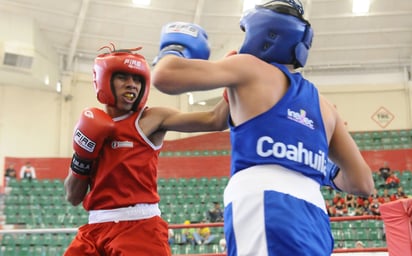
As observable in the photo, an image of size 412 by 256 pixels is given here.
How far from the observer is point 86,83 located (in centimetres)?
1317

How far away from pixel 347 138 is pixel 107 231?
3.46 feet

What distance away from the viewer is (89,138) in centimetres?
209

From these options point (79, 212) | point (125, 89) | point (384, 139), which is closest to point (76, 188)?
point (125, 89)

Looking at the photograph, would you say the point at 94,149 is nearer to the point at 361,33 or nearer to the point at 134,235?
the point at 134,235

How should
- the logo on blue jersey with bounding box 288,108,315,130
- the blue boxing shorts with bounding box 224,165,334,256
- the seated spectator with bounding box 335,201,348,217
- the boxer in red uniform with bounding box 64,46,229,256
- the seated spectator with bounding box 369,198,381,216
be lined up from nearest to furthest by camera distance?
the blue boxing shorts with bounding box 224,165,334,256 < the logo on blue jersey with bounding box 288,108,315,130 < the boxer in red uniform with bounding box 64,46,229,256 < the seated spectator with bounding box 369,198,381,216 < the seated spectator with bounding box 335,201,348,217

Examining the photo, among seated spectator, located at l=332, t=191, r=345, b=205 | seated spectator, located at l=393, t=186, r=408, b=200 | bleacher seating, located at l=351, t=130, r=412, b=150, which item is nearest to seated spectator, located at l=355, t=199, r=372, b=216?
seated spectator, located at l=332, t=191, r=345, b=205

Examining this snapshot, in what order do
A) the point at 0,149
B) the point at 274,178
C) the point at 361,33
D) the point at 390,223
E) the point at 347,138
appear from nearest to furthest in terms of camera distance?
1. the point at 274,178
2. the point at 347,138
3. the point at 390,223
4. the point at 0,149
5. the point at 361,33

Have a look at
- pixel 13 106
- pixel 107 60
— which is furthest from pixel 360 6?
pixel 107 60

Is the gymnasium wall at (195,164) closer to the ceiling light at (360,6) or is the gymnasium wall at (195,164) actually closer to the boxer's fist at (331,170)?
the ceiling light at (360,6)

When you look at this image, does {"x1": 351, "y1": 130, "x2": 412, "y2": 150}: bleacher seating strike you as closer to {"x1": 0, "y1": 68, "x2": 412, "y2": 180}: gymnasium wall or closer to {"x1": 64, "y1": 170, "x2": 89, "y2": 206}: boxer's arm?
{"x1": 0, "y1": 68, "x2": 412, "y2": 180}: gymnasium wall

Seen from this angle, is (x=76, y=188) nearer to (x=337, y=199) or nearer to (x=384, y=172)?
(x=337, y=199)

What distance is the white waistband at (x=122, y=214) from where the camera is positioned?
6.73ft

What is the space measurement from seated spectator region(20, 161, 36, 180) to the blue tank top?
416 inches

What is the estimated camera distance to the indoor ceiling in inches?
467
